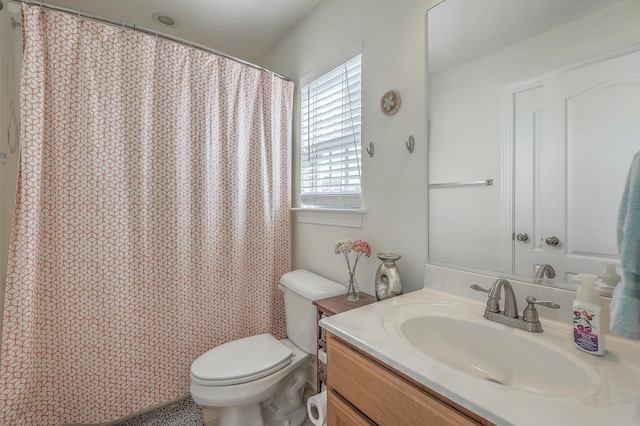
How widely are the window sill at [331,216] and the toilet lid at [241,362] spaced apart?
75 cm

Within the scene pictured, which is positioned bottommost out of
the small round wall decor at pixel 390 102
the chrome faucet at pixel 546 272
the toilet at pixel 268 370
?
the toilet at pixel 268 370

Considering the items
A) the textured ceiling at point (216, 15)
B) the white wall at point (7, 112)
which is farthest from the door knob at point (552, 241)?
the white wall at point (7, 112)

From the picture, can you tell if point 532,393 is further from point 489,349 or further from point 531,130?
point 531,130

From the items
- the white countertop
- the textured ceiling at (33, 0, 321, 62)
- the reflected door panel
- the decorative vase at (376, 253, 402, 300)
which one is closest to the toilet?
the decorative vase at (376, 253, 402, 300)

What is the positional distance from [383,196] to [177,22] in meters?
A: 1.95

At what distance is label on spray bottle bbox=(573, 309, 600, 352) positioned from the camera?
0.69 metres

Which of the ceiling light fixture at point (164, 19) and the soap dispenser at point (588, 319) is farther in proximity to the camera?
the ceiling light fixture at point (164, 19)

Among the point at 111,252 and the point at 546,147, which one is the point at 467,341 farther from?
the point at 111,252

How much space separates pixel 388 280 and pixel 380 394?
20.3 inches

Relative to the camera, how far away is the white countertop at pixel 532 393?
1.61ft

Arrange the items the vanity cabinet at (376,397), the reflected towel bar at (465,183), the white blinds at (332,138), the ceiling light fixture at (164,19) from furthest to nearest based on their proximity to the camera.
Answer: the ceiling light fixture at (164,19)
the white blinds at (332,138)
the reflected towel bar at (465,183)
the vanity cabinet at (376,397)

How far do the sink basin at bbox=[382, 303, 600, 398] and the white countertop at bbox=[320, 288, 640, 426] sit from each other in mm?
24

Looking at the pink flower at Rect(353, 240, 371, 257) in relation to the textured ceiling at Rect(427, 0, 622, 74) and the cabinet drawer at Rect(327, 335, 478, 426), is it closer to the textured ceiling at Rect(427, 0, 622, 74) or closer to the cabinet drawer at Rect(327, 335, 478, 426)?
the cabinet drawer at Rect(327, 335, 478, 426)

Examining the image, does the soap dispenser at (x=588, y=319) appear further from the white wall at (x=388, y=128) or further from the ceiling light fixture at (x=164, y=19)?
the ceiling light fixture at (x=164, y=19)
